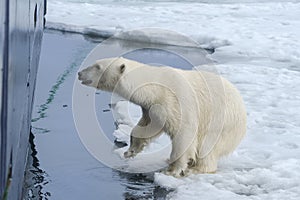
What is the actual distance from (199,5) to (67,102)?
9.16 meters

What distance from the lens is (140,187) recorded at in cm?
434

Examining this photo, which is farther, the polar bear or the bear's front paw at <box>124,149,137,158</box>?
the bear's front paw at <box>124,149,137,158</box>

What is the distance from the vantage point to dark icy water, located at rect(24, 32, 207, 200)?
13.8ft

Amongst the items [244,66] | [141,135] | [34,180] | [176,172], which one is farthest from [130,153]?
[244,66]

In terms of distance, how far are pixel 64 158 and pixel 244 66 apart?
14.3 feet

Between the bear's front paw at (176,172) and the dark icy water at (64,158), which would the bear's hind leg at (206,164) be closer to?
the bear's front paw at (176,172)

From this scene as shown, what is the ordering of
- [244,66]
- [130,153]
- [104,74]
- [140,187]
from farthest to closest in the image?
[244,66] → [130,153] → [104,74] → [140,187]

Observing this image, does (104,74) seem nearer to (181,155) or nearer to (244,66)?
(181,155)

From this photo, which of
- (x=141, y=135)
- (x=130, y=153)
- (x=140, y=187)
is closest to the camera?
(x=140, y=187)

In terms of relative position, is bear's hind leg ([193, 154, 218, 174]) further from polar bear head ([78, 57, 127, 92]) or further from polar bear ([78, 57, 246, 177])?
polar bear head ([78, 57, 127, 92])

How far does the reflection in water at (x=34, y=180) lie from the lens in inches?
161

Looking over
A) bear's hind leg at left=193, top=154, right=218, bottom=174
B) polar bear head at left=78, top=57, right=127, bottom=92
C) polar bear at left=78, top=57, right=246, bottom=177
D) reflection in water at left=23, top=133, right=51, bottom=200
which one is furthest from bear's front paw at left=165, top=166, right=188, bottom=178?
reflection in water at left=23, top=133, right=51, bottom=200

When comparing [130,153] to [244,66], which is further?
[244,66]

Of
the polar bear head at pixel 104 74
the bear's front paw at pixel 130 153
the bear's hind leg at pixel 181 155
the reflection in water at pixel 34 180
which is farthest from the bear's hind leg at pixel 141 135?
the reflection in water at pixel 34 180
